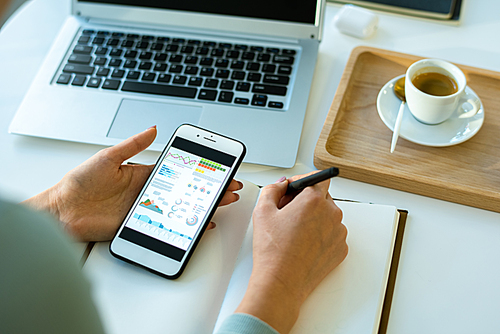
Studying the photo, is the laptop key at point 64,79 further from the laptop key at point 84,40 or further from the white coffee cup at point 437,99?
the white coffee cup at point 437,99

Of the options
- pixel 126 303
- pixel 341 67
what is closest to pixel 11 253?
pixel 126 303

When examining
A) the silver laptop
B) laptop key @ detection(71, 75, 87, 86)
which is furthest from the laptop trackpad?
laptop key @ detection(71, 75, 87, 86)

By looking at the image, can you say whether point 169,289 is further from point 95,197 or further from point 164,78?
point 164,78

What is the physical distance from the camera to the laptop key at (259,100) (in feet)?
2.68

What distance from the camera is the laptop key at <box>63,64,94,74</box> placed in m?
0.89

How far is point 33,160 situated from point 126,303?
38 cm

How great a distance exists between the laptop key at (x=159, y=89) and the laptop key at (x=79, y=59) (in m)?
0.11

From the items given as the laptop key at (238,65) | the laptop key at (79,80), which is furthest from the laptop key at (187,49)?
the laptop key at (79,80)

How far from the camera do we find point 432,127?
2.53 feet

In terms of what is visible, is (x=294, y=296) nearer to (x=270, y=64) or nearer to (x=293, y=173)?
(x=293, y=173)

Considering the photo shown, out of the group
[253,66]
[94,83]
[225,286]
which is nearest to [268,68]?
[253,66]

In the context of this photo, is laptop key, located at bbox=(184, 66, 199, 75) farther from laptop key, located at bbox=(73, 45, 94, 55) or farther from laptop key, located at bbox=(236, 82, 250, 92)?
laptop key, located at bbox=(73, 45, 94, 55)

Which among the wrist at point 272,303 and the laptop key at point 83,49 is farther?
the laptop key at point 83,49

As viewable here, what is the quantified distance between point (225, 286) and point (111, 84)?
498 millimetres
